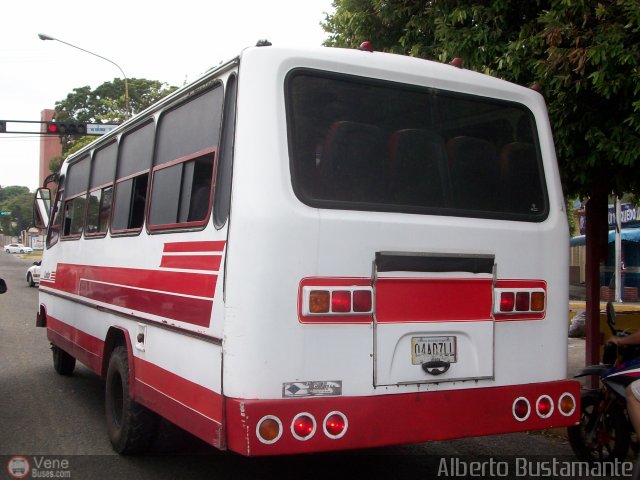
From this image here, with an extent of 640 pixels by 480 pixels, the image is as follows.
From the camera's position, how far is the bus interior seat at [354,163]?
3.79m

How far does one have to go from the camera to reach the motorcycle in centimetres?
455

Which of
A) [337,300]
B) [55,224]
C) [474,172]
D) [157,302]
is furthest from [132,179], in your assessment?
[55,224]

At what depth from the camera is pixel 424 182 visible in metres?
4.10

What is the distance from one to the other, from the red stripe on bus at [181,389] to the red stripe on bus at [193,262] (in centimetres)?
65

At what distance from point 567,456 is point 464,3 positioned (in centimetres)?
435

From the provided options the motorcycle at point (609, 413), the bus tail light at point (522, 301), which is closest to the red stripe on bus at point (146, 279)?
the bus tail light at point (522, 301)

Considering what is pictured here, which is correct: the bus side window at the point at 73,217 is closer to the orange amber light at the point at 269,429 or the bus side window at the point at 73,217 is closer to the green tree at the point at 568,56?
the green tree at the point at 568,56

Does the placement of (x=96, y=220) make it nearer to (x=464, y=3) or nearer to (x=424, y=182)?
(x=424, y=182)

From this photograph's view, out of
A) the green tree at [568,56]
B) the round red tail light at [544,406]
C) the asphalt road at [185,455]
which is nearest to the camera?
the round red tail light at [544,406]

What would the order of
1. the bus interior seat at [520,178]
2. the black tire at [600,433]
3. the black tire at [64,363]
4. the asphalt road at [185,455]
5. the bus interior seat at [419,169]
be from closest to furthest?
the bus interior seat at [419,169]
the bus interior seat at [520,178]
the black tire at [600,433]
the asphalt road at [185,455]
the black tire at [64,363]

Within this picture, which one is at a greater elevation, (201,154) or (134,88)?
(134,88)

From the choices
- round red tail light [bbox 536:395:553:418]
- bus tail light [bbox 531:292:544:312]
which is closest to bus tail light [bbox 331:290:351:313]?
bus tail light [bbox 531:292:544:312]

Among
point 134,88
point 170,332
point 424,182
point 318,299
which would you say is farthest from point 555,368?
point 134,88

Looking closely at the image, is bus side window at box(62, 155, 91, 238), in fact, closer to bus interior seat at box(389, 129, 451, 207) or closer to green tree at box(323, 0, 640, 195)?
green tree at box(323, 0, 640, 195)
